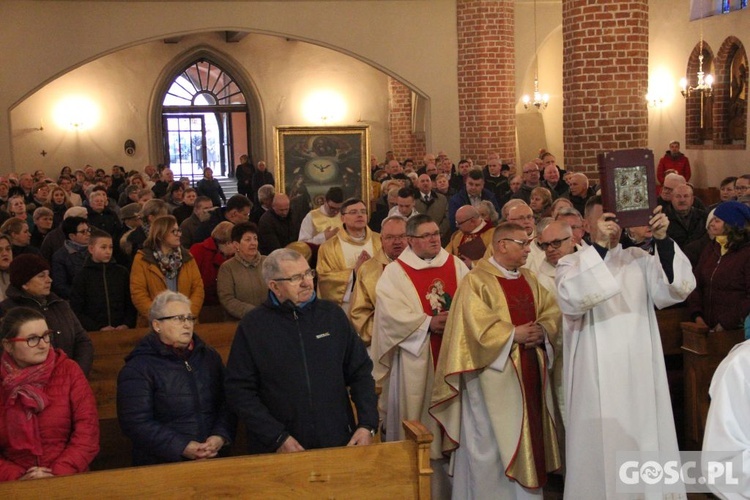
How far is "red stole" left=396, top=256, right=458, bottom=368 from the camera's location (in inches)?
233

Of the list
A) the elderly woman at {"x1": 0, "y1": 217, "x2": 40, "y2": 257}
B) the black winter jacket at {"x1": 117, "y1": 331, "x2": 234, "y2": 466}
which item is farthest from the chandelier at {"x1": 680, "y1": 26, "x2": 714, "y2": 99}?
the black winter jacket at {"x1": 117, "y1": 331, "x2": 234, "y2": 466}

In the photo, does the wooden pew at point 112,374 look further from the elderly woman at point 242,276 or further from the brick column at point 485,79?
the brick column at point 485,79

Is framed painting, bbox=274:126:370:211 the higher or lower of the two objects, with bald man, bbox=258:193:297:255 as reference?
higher

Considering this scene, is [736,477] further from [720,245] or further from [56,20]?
[56,20]

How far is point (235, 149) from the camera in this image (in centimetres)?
2522

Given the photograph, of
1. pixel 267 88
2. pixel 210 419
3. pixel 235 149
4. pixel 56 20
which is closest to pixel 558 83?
pixel 267 88

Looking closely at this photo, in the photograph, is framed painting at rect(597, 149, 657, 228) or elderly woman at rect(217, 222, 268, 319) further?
elderly woman at rect(217, 222, 268, 319)

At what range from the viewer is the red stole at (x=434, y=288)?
19.4 feet

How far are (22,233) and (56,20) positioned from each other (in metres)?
8.18

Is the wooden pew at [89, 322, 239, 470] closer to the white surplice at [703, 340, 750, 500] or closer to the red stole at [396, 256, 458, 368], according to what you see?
the red stole at [396, 256, 458, 368]

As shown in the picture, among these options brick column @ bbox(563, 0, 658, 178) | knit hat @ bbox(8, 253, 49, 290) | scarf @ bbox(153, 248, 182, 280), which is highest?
brick column @ bbox(563, 0, 658, 178)

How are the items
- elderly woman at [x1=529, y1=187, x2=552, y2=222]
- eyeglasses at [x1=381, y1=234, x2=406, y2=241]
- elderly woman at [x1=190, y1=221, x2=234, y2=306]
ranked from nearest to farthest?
eyeglasses at [x1=381, y1=234, x2=406, y2=241]
elderly woman at [x1=190, y1=221, x2=234, y2=306]
elderly woman at [x1=529, y1=187, x2=552, y2=222]

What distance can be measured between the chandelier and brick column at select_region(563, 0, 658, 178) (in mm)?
5477

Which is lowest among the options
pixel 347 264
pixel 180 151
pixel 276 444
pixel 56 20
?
pixel 276 444
